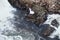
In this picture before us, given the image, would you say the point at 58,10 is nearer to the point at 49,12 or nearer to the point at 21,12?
the point at 49,12

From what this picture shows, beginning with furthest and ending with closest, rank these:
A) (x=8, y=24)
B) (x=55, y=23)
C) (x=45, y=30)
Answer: (x=8, y=24)
(x=55, y=23)
(x=45, y=30)

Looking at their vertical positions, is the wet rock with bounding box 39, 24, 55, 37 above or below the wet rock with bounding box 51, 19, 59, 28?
below

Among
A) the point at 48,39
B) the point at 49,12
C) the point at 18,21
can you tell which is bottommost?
the point at 48,39

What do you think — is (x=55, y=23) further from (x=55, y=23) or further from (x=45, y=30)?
(x=45, y=30)

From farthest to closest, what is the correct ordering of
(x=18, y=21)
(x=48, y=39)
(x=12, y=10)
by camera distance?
1. (x=12, y=10)
2. (x=18, y=21)
3. (x=48, y=39)

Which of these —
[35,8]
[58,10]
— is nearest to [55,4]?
[58,10]

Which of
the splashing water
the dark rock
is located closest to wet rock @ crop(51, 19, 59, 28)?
the dark rock

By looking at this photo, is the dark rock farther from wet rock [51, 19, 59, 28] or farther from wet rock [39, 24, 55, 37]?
wet rock [39, 24, 55, 37]

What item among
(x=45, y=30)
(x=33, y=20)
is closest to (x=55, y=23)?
(x=45, y=30)
